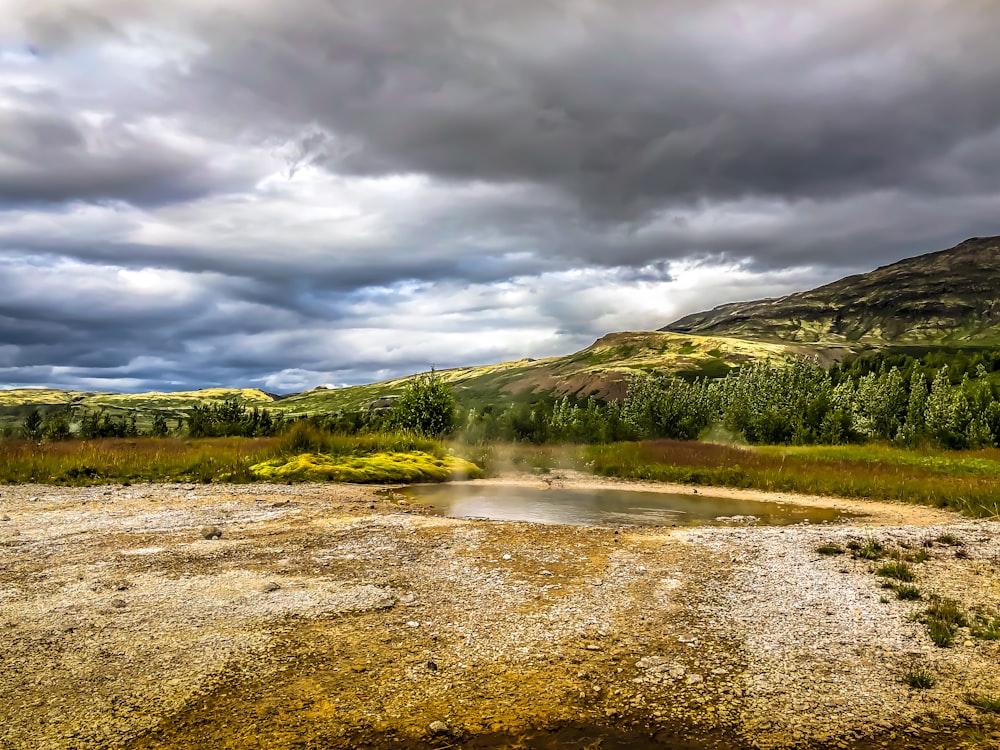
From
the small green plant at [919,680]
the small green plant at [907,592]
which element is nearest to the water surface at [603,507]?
the small green plant at [907,592]

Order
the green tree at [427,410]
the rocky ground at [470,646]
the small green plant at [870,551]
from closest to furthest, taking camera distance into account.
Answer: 1. the rocky ground at [470,646]
2. the small green plant at [870,551]
3. the green tree at [427,410]

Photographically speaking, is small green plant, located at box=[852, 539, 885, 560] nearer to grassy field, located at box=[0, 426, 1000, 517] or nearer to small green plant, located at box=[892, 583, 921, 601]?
small green plant, located at box=[892, 583, 921, 601]

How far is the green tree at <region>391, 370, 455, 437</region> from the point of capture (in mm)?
40594

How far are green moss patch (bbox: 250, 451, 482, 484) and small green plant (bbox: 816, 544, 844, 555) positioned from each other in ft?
58.0

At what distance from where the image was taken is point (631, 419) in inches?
2336

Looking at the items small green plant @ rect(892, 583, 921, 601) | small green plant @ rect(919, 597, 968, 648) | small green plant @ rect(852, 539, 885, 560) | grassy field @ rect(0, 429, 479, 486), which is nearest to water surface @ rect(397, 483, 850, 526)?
grassy field @ rect(0, 429, 479, 486)

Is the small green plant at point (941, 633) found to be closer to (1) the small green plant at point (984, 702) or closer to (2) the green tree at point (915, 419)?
(1) the small green plant at point (984, 702)

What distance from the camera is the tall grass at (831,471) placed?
22641 millimetres

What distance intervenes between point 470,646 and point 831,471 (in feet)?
89.4

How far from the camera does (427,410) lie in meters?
40.8

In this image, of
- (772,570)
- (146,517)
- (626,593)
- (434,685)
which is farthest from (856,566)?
(146,517)

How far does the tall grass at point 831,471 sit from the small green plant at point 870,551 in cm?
938

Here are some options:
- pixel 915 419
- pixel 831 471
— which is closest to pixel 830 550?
pixel 831 471

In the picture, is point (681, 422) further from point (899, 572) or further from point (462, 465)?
point (899, 572)
